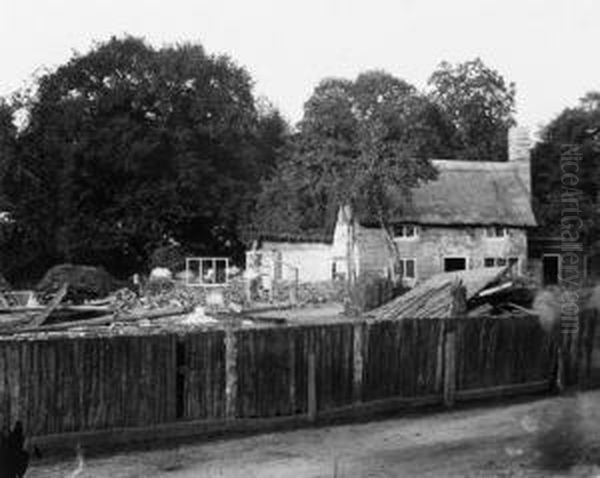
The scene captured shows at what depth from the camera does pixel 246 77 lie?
63.8 m

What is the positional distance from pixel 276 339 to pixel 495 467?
3.61 m

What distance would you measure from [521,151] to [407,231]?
30.2 ft

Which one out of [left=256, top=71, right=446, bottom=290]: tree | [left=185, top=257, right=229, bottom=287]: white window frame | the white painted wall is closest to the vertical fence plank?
[left=256, top=71, right=446, bottom=290]: tree

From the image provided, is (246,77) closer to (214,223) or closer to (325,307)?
(214,223)

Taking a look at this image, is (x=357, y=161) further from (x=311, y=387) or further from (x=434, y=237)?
(x=311, y=387)

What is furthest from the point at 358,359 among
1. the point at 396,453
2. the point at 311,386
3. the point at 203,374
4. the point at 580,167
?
the point at 580,167

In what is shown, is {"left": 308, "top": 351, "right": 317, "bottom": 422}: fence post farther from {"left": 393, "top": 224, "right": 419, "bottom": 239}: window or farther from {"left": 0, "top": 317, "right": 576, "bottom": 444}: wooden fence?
{"left": 393, "top": 224, "right": 419, "bottom": 239}: window

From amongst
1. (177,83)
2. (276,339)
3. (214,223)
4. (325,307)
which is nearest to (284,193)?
(214,223)

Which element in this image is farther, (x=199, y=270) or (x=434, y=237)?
(x=199, y=270)

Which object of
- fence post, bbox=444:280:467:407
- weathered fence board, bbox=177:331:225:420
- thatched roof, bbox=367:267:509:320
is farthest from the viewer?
thatched roof, bbox=367:267:509:320

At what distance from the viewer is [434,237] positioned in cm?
4756

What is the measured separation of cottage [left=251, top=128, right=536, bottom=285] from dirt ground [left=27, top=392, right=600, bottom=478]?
31632 millimetres

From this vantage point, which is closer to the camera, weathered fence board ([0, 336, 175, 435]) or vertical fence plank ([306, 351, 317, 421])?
weathered fence board ([0, 336, 175, 435])

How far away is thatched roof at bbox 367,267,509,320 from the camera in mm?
18953
